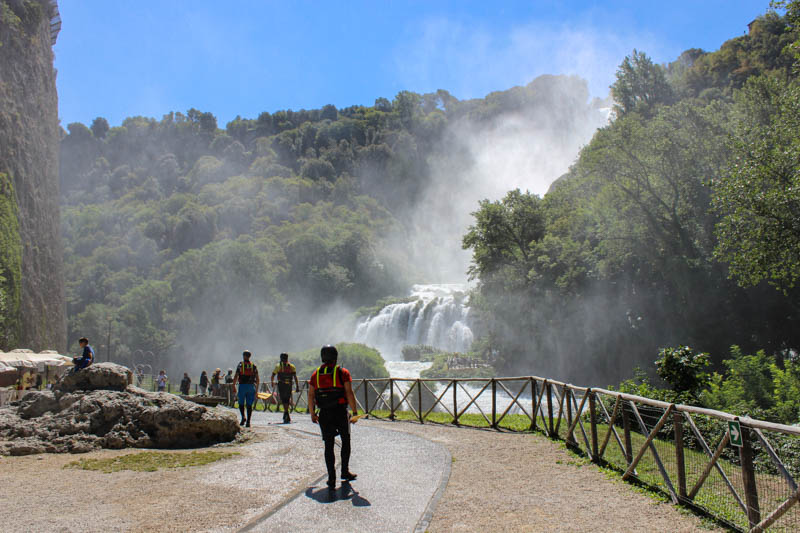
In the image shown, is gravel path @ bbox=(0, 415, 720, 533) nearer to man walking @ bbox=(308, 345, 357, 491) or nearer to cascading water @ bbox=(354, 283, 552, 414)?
man walking @ bbox=(308, 345, 357, 491)

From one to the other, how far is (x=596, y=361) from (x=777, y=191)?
76.0ft

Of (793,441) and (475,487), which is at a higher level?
(793,441)

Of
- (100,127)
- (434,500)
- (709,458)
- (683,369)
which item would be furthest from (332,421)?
(100,127)

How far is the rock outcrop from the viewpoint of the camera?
358 inches

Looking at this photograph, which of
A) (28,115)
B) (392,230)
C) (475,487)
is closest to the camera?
(475,487)

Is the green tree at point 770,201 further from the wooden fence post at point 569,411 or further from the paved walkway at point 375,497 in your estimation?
the paved walkway at point 375,497

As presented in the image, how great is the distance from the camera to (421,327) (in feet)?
183

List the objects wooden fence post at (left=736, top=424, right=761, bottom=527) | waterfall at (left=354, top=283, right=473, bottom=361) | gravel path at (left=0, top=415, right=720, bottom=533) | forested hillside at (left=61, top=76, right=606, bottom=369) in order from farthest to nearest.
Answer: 1. forested hillside at (left=61, top=76, right=606, bottom=369)
2. waterfall at (left=354, top=283, right=473, bottom=361)
3. gravel path at (left=0, top=415, right=720, bottom=533)
4. wooden fence post at (left=736, top=424, right=761, bottom=527)

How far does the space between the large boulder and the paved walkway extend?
4527 mm

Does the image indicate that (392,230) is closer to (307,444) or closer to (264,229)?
(264,229)

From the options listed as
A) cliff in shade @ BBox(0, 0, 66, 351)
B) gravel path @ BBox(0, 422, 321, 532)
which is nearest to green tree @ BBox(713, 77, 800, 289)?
gravel path @ BBox(0, 422, 321, 532)

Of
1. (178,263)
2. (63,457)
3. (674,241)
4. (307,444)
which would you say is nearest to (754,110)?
(674,241)

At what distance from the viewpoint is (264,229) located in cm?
12038

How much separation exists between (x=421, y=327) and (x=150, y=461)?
48353 mm
